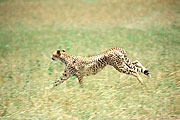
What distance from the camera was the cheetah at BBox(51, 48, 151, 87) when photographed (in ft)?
22.9

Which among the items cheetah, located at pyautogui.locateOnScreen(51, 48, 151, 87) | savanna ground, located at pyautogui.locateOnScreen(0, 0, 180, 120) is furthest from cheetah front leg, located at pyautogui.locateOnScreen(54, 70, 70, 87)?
savanna ground, located at pyautogui.locateOnScreen(0, 0, 180, 120)

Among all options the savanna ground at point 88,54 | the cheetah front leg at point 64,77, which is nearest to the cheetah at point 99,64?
the cheetah front leg at point 64,77

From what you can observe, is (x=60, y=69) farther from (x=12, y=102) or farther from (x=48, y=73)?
(x=12, y=102)

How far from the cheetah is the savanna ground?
355 mm

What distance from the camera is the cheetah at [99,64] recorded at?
22.9ft

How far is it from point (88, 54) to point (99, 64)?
10.2 feet

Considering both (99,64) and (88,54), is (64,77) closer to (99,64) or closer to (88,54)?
(99,64)

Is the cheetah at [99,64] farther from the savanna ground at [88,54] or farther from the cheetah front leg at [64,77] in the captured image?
the savanna ground at [88,54]

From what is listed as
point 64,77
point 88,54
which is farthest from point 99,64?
point 88,54

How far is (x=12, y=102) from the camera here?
22.8 ft

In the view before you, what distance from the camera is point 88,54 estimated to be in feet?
33.4

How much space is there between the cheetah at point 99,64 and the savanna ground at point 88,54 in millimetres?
355

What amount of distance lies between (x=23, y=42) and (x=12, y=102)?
244 inches

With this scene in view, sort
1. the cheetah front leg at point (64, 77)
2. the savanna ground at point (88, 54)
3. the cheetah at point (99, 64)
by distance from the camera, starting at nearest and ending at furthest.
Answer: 1. the savanna ground at point (88, 54)
2. the cheetah at point (99, 64)
3. the cheetah front leg at point (64, 77)
